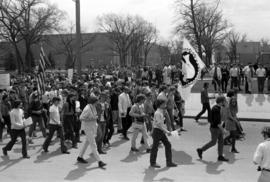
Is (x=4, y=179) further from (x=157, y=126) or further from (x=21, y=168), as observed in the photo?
(x=157, y=126)

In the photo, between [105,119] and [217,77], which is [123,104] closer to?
[105,119]

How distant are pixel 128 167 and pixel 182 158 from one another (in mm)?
1509

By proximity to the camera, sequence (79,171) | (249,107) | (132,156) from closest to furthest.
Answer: (79,171)
(132,156)
(249,107)

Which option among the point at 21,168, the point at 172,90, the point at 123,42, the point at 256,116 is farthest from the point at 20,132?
the point at 123,42

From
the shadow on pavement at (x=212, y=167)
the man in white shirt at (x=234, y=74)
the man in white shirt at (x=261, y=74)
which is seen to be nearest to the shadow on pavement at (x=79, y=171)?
the shadow on pavement at (x=212, y=167)

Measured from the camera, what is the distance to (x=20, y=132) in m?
9.71

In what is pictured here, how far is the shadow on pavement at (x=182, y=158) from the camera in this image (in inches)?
357

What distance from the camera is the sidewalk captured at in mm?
15755

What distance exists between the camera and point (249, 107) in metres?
17.8

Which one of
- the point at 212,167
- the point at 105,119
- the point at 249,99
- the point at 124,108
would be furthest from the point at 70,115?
the point at 249,99

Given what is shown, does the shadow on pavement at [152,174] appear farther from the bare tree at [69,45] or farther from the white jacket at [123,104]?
the bare tree at [69,45]

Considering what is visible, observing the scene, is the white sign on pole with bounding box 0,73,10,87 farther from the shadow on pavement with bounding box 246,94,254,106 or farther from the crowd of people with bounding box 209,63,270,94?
the shadow on pavement with bounding box 246,94,254,106

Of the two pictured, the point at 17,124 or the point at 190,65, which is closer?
the point at 17,124

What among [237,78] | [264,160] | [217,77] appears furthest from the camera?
[217,77]
